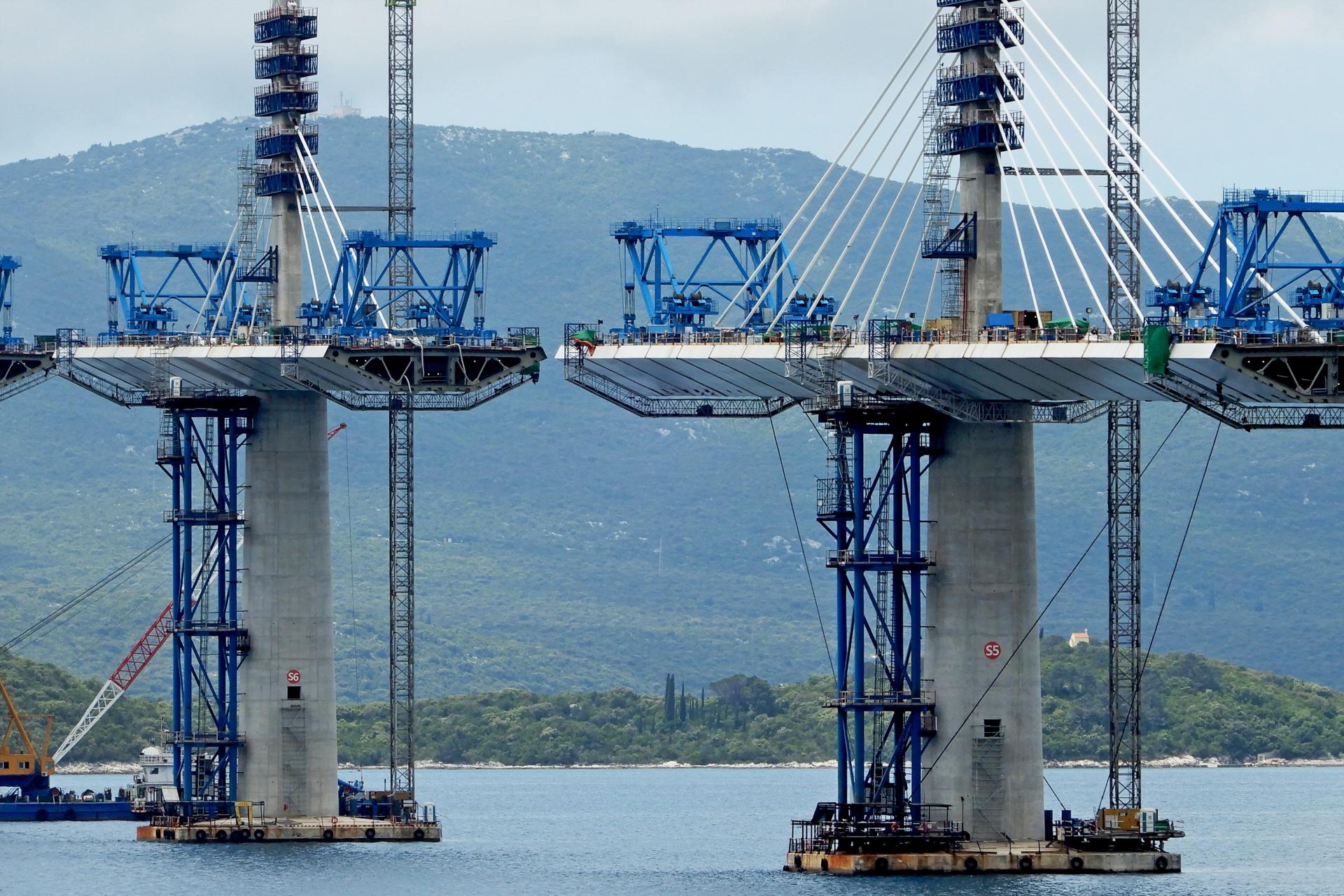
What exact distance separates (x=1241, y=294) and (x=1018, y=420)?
56.8ft

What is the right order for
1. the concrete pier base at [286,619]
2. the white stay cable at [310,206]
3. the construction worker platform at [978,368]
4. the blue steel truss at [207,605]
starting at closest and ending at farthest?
the construction worker platform at [978,368], the concrete pier base at [286,619], the blue steel truss at [207,605], the white stay cable at [310,206]

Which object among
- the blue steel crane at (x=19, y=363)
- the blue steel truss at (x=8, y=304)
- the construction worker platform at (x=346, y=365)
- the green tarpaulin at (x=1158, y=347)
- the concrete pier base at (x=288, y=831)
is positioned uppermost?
the blue steel truss at (x=8, y=304)

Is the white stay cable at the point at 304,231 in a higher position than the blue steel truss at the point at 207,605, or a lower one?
higher

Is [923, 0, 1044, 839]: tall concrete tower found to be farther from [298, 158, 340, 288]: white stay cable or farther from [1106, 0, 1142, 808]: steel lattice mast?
[298, 158, 340, 288]: white stay cable

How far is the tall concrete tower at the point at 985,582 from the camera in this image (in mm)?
124375

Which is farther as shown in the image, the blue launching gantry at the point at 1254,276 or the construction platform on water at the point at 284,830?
the construction platform on water at the point at 284,830

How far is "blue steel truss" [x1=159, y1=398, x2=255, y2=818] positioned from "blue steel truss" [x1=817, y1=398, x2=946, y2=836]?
3463 cm

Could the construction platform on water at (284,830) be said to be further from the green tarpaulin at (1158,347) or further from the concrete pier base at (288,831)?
the green tarpaulin at (1158,347)

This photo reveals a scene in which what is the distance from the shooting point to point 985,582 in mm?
124375

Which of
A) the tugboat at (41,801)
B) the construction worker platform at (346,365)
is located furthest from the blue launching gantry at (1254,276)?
the tugboat at (41,801)

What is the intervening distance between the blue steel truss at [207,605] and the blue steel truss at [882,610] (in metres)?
34.6

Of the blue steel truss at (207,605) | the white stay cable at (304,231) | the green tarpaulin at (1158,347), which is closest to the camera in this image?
the green tarpaulin at (1158,347)

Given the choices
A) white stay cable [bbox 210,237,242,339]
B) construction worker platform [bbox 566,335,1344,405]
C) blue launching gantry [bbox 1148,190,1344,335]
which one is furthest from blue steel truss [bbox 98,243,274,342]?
blue launching gantry [bbox 1148,190,1344,335]

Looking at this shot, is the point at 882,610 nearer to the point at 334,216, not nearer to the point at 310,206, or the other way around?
the point at 334,216
